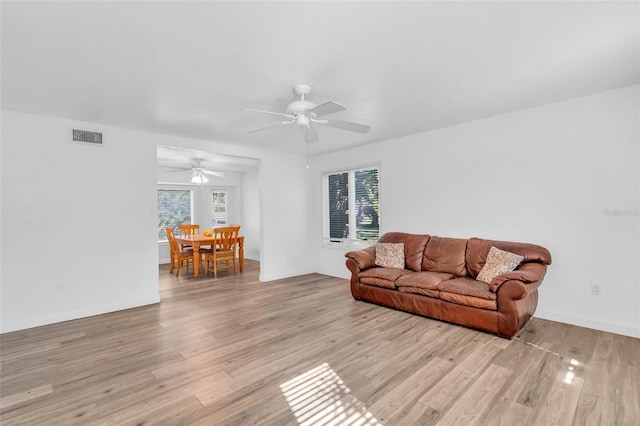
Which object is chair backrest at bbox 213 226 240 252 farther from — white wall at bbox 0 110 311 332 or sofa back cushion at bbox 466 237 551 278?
sofa back cushion at bbox 466 237 551 278

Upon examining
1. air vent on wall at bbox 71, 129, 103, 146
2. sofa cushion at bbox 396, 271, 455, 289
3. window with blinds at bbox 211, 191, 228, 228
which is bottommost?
sofa cushion at bbox 396, 271, 455, 289

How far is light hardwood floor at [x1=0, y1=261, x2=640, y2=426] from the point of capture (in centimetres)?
195

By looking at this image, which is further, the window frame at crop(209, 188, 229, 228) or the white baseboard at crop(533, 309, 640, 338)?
the window frame at crop(209, 188, 229, 228)

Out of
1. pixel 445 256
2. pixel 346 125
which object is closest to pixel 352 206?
pixel 445 256

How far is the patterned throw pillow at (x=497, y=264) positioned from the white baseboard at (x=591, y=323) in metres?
0.84

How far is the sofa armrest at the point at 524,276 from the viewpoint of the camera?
298 cm

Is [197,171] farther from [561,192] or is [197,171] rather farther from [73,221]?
[561,192]

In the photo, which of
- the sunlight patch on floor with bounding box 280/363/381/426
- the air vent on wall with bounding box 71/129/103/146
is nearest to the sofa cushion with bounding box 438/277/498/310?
the sunlight patch on floor with bounding box 280/363/381/426

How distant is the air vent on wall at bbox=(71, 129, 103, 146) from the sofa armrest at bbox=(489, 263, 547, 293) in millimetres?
5239

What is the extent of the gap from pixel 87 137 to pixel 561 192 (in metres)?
6.03

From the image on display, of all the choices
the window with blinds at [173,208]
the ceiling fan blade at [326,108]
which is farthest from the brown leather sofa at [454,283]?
the window with blinds at [173,208]

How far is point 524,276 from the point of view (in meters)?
2.98

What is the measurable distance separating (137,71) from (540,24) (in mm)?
3134

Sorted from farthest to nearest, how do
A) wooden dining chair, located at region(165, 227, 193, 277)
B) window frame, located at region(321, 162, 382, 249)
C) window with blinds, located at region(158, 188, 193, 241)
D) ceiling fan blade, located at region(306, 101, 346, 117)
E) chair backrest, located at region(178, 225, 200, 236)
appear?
window with blinds, located at region(158, 188, 193, 241)
chair backrest, located at region(178, 225, 200, 236)
wooden dining chair, located at region(165, 227, 193, 277)
window frame, located at region(321, 162, 382, 249)
ceiling fan blade, located at region(306, 101, 346, 117)
